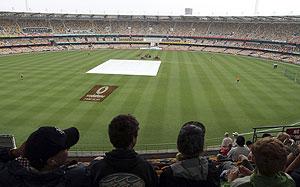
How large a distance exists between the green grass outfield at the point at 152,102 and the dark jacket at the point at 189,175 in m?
15.0

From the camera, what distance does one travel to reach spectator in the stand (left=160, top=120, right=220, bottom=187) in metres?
3.59

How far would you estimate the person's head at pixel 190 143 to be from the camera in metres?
3.64

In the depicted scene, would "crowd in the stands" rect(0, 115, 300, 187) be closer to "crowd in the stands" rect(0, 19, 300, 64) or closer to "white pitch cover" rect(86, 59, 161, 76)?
"white pitch cover" rect(86, 59, 161, 76)

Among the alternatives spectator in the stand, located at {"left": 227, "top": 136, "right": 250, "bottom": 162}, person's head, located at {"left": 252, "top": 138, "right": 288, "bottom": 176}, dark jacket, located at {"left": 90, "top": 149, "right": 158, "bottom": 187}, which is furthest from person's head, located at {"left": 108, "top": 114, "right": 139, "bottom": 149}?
spectator in the stand, located at {"left": 227, "top": 136, "right": 250, "bottom": 162}

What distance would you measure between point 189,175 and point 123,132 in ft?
3.19

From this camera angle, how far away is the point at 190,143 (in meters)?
3.63

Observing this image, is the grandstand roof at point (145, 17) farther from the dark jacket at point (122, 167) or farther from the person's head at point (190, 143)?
the dark jacket at point (122, 167)

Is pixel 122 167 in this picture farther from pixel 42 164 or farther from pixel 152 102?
pixel 152 102

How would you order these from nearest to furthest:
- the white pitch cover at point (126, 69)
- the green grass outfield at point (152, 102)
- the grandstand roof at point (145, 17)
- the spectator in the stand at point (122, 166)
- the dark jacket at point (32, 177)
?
the dark jacket at point (32, 177)
the spectator in the stand at point (122, 166)
the green grass outfield at point (152, 102)
the white pitch cover at point (126, 69)
the grandstand roof at point (145, 17)

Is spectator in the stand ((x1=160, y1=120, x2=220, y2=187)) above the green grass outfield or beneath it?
above

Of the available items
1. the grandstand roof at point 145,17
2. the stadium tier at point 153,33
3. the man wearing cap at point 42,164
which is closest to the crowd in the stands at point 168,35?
the stadium tier at point 153,33

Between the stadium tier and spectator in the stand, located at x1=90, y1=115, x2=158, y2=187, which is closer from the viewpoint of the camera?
spectator in the stand, located at x1=90, y1=115, x2=158, y2=187

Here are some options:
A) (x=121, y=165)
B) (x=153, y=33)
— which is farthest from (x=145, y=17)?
(x=121, y=165)

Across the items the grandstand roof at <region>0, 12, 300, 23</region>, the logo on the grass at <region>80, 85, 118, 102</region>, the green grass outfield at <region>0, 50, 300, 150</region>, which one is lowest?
the green grass outfield at <region>0, 50, 300, 150</region>
